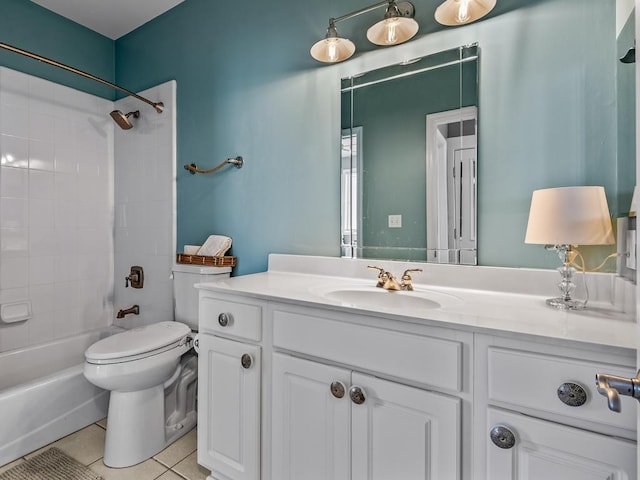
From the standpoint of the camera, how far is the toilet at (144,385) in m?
1.48

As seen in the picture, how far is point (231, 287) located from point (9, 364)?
5.59 feet

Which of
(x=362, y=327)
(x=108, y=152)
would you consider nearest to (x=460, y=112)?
(x=362, y=327)

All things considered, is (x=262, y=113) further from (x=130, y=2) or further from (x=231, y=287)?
(x=130, y=2)

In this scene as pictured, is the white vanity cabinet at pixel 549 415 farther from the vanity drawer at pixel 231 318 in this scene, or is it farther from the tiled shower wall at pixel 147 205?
the tiled shower wall at pixel 147 205

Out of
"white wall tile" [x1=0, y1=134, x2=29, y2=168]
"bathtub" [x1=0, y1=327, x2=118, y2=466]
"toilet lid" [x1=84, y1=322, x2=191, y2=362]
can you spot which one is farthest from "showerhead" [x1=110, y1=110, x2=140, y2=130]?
"bathtub" [x1=0, y1=327, x2=118, y2=466]

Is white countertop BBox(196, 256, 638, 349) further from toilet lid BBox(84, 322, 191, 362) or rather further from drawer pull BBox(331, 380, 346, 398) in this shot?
toilet lid BBox(84, 322, 191, 362)

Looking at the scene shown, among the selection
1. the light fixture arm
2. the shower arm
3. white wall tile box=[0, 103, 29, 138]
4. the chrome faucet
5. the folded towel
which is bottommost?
the chrome faucet

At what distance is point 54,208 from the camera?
7.36ft

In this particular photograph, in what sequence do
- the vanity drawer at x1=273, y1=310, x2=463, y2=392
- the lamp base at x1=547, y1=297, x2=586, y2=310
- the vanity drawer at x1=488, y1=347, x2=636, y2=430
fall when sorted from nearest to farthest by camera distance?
the vanity drawer at x1=488, y1=347, x2=636, y2=430, the vanity drawer at x1=273, y1=310, x2=463, y2=392, the lamp base at x1=547, y1=297, x2=586, y2=310

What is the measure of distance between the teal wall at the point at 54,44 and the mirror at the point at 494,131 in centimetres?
197

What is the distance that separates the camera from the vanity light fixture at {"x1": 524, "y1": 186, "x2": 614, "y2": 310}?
3.02 feet

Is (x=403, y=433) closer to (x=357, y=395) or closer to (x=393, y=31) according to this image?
(x=357, y=395)

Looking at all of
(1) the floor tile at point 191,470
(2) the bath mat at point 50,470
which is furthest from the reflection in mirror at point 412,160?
(2) the bath mat at point 50,470

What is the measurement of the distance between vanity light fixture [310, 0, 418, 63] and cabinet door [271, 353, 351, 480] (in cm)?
127
